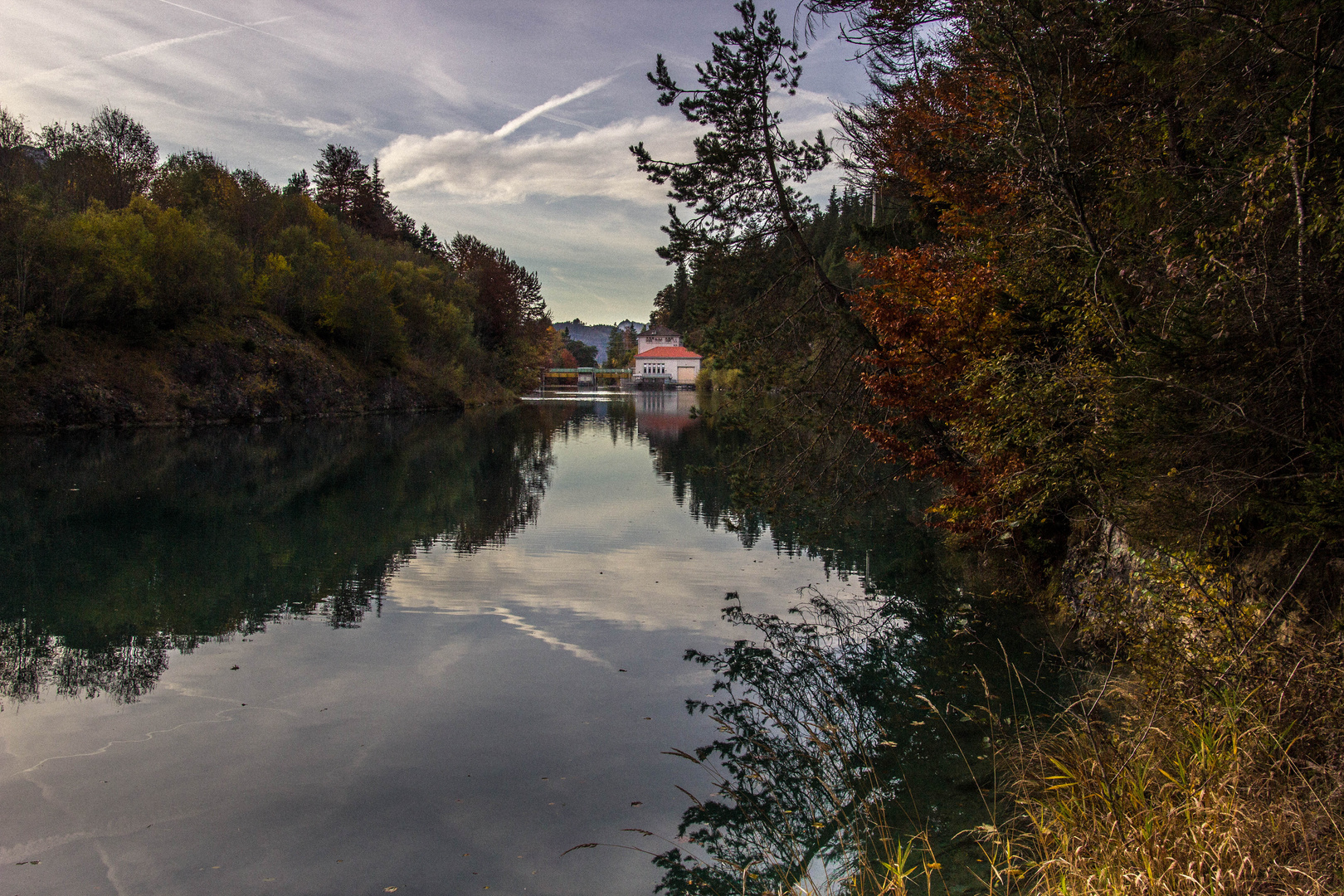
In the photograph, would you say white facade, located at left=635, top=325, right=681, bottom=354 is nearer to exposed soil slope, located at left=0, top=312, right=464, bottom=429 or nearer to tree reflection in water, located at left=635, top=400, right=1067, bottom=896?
exposed soil slope, located at left=0, top=312, right=464, bottom=429

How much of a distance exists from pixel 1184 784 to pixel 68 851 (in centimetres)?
612

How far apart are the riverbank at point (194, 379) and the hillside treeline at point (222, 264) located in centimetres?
51

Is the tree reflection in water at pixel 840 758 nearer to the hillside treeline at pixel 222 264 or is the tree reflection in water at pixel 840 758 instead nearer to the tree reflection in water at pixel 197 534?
the tree reflection in water at pixel 197 534

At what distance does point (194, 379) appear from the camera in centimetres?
3791

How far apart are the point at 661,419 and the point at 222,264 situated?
26559 mm

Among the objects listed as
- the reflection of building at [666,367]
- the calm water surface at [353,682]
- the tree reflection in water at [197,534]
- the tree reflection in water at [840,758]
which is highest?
the reflection of building at [666,367]

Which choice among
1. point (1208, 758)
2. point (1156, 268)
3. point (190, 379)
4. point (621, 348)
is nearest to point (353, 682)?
point (1208, 758)

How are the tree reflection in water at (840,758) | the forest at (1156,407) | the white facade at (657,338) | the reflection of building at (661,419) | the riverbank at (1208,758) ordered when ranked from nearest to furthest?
1. the riverbank at (1208,758)
2. the forest at (1156,407)
3. the tree reflection in water at (840,758)
4. the reflection of building at (661,419)
5. the white facade at (657,338)

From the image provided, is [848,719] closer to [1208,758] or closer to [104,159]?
[1208,758]

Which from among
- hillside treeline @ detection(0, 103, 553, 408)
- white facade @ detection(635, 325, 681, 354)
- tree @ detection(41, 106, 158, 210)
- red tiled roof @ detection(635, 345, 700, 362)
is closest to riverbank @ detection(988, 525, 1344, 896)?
hillside treeline @ detection(0, 103, 553, 408)

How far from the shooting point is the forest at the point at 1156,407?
159 inches

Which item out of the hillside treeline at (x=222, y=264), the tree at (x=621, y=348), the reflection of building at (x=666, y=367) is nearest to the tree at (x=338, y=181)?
the hillside treeline at (x=222, y=264)

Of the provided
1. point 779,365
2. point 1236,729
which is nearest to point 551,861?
point 1236,729

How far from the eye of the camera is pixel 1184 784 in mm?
4074
